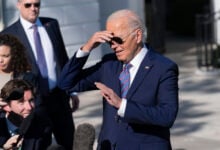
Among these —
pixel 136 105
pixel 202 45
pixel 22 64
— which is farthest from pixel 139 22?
pixel 202 45

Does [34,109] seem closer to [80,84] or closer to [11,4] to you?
[80,84]

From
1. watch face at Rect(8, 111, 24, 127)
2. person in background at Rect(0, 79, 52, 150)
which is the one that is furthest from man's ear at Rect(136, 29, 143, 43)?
watch face at Rect(8, 111, 24, 127)

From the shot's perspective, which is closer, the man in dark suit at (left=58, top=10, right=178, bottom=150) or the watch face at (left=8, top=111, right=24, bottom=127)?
the man in dark suit at (left=58, top=10, right=178, bottom=150)

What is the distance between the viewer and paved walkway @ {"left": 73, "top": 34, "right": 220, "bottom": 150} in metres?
9.95

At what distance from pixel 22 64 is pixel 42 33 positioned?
108cm

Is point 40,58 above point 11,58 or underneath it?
underneath

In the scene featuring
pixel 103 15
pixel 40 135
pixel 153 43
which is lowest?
pixel 153 43

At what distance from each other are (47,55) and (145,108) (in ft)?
7.62

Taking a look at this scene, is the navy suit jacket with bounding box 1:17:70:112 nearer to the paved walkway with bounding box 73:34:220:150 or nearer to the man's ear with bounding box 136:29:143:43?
the man's ear with bounding box 136:29:143:43

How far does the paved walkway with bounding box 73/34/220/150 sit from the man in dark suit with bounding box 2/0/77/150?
103 inches

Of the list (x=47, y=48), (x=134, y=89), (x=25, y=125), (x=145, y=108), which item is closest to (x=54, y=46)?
(x=47, y=48)

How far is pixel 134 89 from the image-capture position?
4.94m

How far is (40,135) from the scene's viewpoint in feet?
17.0

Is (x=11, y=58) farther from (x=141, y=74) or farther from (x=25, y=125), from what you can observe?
(x=141, y=74)
